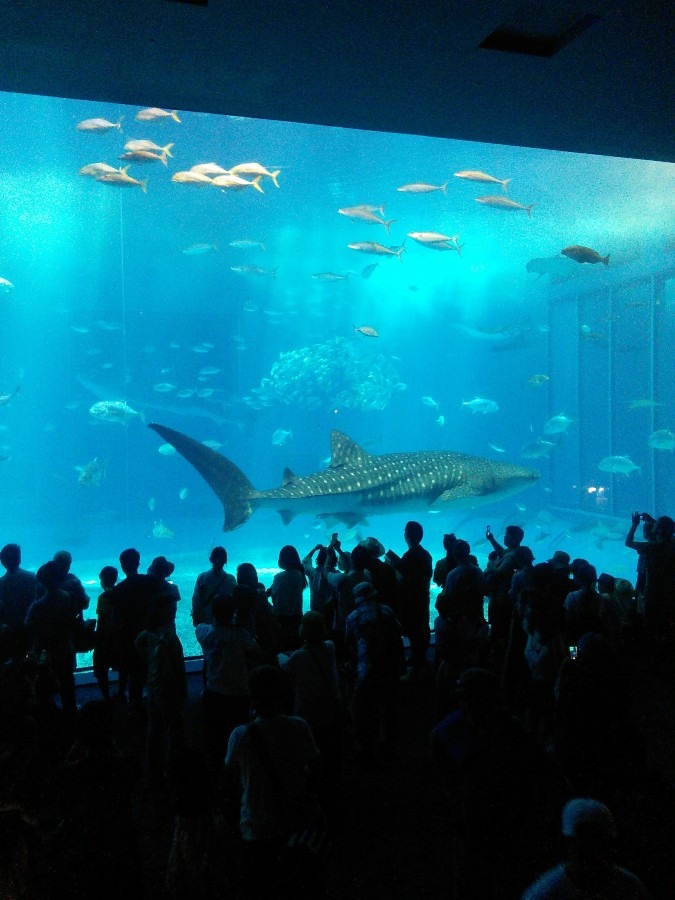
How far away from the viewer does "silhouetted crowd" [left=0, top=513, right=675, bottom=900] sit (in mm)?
2227

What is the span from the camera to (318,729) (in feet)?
11.5

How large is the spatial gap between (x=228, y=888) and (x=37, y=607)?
237 cm

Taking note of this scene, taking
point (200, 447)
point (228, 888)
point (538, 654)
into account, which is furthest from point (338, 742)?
point (200, 447)

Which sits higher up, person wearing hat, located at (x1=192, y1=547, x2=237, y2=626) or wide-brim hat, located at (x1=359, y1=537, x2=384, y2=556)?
wide-brim hat, located at (x1=359, y1=537, x2=384, y2=556)

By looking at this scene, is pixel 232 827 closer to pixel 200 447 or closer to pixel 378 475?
pixel 200 447

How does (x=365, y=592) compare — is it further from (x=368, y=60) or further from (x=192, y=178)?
(x=192, y=178)

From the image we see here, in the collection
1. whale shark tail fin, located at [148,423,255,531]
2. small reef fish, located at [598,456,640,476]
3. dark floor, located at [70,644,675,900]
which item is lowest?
dark floor, located at [70,644,675,900]

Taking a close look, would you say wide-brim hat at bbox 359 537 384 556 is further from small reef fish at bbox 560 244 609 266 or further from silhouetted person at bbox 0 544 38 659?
small reef fish at bbox 560 244 609 266

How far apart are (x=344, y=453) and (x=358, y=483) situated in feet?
1.97

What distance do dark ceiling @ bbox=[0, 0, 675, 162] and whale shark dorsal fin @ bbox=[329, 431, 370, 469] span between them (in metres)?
4.88

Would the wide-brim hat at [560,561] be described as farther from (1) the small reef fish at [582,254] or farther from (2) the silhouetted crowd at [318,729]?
(1) the small reef fish at [582,254]

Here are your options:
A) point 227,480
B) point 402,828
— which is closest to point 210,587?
point 402,828

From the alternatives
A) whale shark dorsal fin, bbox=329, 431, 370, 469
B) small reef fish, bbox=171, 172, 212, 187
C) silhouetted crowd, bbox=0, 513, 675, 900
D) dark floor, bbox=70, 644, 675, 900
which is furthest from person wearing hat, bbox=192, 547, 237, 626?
small reef fish, bbox=171, 172, 212, 187

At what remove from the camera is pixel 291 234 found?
1261 inches
